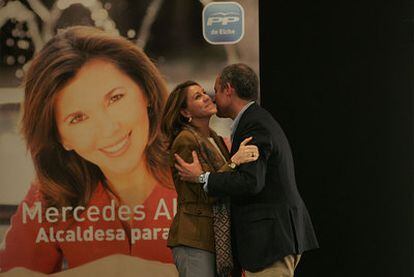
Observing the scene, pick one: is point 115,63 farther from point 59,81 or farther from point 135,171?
point 135,171

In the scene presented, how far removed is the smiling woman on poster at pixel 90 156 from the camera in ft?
14.9

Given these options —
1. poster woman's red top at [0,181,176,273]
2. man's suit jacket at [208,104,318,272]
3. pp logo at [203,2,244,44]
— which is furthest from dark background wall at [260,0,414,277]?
man's suit jacket at [208,104,318,272]

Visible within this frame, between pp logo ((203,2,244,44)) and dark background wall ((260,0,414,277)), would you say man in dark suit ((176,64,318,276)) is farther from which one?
dark background wall ((260,0,414,277))

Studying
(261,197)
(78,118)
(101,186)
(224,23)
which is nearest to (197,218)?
(261,197)

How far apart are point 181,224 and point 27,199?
5.27ft

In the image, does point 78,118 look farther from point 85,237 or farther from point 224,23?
point 224,23

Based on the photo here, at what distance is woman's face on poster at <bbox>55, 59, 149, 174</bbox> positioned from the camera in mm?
4527

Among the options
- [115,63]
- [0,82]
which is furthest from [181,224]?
[0,82]

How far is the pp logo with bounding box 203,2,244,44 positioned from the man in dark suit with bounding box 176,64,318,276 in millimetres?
1226

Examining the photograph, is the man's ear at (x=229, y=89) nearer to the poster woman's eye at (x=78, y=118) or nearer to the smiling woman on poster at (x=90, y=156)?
the smiling woman on poster at (x=90, y=156)

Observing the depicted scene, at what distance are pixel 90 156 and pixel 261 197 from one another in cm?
169

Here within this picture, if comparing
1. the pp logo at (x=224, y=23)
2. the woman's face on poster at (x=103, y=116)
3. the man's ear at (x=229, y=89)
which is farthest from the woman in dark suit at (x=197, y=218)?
the pp logo at (x=224, y=23)

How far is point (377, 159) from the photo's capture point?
4699 mm

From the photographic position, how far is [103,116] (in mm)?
4531
